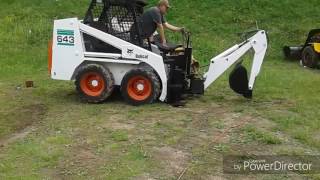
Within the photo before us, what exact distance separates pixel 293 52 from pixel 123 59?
7.15 metres

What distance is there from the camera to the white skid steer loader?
9891 millimetres

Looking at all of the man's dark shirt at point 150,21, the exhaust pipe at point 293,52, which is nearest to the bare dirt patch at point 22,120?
the man's dark shirt at point 150,21

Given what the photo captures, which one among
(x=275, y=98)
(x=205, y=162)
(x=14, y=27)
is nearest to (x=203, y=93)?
(x=275, y=98)

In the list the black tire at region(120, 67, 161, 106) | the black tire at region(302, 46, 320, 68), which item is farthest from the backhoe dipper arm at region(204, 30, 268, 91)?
the black tire at region(302, 46, 320, 68)

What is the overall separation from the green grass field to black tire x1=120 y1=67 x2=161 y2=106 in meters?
0.20

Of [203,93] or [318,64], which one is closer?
[203,93]

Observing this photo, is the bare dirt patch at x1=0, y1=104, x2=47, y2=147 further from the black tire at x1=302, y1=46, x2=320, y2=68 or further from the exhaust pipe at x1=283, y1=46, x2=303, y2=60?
the exhaust pipe at x1=283, y1=46, x2=303, y2=60

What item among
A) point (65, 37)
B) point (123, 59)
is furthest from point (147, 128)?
point (65, 37)

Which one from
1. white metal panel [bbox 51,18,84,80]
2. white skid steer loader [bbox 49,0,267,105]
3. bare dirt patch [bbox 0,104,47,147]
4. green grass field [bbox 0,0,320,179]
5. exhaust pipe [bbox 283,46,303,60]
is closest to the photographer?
green grass field [bbox 0,0,320,179]

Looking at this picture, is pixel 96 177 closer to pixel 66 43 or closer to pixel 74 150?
pixel 74 150

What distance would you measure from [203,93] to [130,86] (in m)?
1.45

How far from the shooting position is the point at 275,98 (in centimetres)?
1059

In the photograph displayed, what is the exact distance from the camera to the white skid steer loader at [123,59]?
989 centimetres

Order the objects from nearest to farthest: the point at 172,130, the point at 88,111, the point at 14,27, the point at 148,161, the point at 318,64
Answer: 1. the point at 148,161
2. the point at 172,130
3. the point at 88,111
4. the point at 318,64
5. the point at 14,27
